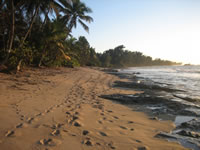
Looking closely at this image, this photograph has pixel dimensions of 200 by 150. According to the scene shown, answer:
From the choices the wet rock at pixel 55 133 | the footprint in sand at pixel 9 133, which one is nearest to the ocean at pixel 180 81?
the wet rock at pixel 55 133

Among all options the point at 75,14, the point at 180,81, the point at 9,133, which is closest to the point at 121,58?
the point at 75,14

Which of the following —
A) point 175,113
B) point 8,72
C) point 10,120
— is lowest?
point 175,113

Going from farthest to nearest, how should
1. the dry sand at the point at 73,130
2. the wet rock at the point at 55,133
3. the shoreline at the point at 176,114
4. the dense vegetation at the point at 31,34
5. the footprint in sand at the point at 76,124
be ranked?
the dense vegetation at the point at 31,34, the footprint in sand at the point at 76,124, the shoreline at the point at 176,114, the wet rock at the point at 55,133, the dry sand at the point at 73,130

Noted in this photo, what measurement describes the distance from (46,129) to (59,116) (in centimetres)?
56

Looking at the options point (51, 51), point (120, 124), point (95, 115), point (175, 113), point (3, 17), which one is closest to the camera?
point (120, 124)

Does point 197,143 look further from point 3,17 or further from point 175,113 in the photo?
point 3,17

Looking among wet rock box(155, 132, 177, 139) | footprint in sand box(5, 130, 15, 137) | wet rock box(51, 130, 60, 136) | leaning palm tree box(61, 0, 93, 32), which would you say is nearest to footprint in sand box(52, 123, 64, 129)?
wet rock box(51, 130, 60, 136)

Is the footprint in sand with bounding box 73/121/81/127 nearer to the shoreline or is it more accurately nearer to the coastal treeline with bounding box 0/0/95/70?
the shoreline

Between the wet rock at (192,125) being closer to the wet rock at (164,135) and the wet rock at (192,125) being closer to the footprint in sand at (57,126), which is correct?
the wet rock at (164,135)

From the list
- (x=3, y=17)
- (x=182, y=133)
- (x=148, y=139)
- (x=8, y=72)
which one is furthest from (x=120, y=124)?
(x=3, y=17)

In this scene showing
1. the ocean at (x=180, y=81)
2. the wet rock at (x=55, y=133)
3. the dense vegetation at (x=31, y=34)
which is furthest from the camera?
the dense vegetation at (x=31, y=34)

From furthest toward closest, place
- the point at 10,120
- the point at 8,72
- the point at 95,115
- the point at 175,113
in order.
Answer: the point at 8,72, the point at 175,113, the point at 95,115, the point at 10,120

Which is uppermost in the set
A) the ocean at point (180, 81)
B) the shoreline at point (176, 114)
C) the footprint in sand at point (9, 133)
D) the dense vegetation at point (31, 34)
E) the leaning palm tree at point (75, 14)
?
the leaning palm tree at point (75, 14)

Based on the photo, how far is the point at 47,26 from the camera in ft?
36.1
